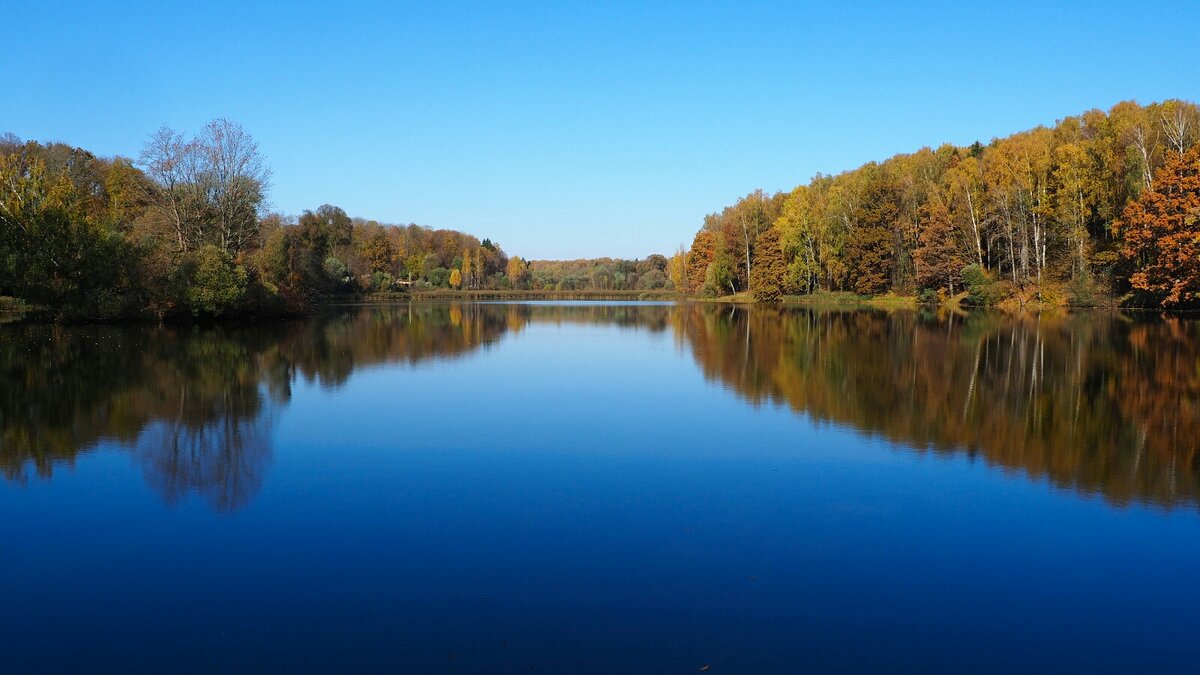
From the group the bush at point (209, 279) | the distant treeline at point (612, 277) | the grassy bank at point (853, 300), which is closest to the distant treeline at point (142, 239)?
the bush at point (209, 279)

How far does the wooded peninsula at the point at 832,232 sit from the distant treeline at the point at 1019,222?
0.42 feet

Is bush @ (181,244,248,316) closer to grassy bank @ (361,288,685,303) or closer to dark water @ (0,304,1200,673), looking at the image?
dark water @ (0,304,1200,673)

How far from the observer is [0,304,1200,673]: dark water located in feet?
15.6

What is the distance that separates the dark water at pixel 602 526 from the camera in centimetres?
477

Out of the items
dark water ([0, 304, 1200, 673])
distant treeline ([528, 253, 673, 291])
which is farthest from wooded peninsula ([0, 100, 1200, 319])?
distant treeline ([528, 253, 673, 291])

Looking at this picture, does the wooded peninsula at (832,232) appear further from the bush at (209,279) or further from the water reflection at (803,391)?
the water reflection at (803,391)

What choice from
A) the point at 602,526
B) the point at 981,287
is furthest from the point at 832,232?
the point at 602,526

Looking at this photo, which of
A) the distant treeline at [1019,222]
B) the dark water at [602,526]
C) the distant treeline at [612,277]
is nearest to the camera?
the dark water at [602,526]

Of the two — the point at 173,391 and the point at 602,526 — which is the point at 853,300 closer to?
the point at 173,391

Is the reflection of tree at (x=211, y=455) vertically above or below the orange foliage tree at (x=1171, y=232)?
below

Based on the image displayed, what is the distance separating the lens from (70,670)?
4449 millimetres

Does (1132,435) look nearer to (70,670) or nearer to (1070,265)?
(70,670)

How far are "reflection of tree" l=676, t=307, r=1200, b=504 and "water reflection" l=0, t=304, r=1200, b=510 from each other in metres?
0.05

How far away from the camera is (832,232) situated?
2426 inches
